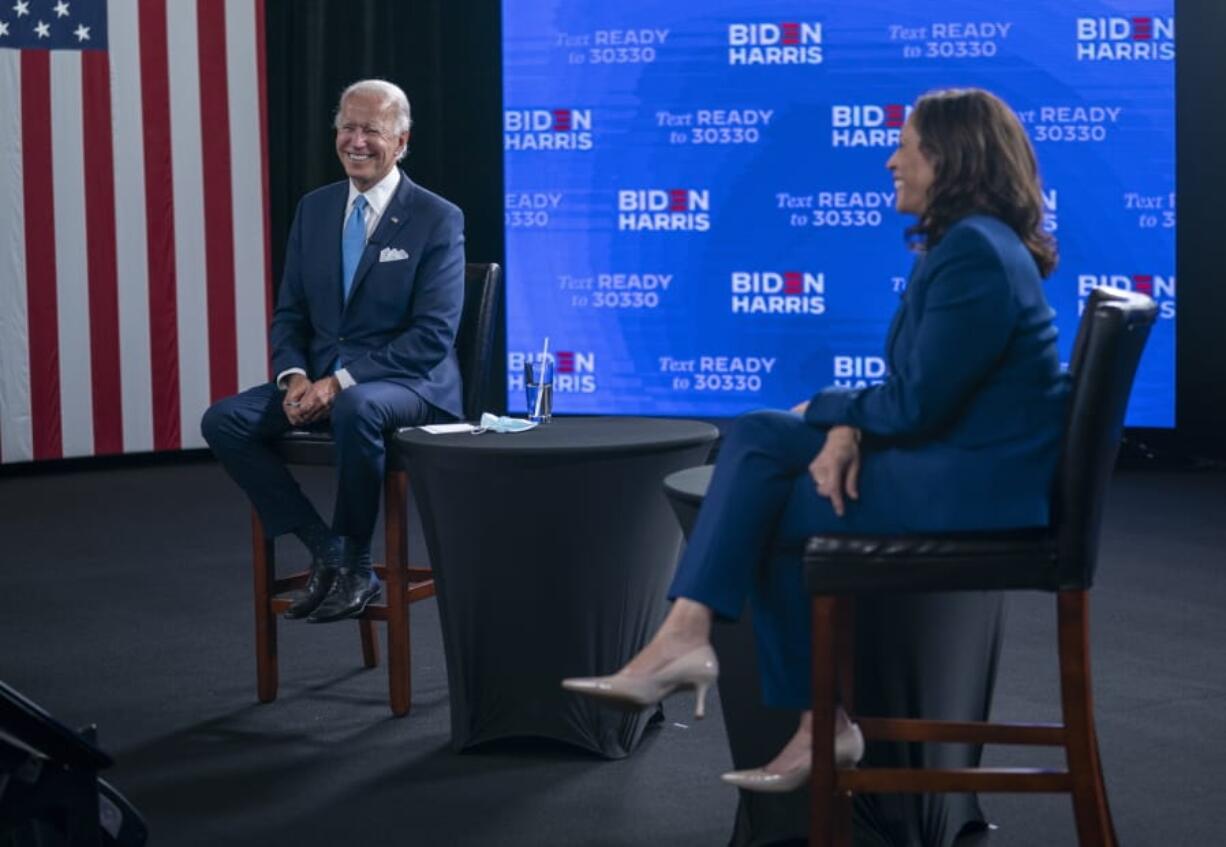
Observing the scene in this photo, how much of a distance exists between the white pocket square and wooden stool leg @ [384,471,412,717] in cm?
50

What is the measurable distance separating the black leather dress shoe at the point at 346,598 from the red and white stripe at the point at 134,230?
3672 mm

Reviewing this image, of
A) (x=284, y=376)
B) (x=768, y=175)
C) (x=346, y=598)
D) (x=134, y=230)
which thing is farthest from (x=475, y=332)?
(x=134, y=230)

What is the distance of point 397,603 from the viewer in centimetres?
352

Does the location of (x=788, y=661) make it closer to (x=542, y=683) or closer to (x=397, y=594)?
(x=542, y=683)

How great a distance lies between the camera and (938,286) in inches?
92.3

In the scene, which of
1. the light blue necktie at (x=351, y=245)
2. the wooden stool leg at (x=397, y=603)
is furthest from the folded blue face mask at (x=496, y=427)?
the light blue necktie at (x=351, y=245)

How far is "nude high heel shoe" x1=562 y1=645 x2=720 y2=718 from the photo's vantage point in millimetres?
2387

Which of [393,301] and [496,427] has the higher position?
[393,301]

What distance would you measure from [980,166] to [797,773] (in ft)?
2.76

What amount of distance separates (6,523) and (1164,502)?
3788 millimetres

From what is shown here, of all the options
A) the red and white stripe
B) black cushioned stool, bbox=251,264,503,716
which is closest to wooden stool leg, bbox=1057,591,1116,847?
black cushioned stool, bbox=251,264,503,716

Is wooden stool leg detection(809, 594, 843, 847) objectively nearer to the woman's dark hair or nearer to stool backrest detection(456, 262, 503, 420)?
the woman's dark hair

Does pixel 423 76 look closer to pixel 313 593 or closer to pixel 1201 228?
pixel 1201 228

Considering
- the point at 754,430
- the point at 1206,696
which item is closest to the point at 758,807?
the point at 754,430
